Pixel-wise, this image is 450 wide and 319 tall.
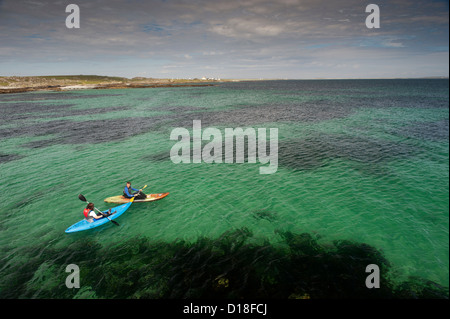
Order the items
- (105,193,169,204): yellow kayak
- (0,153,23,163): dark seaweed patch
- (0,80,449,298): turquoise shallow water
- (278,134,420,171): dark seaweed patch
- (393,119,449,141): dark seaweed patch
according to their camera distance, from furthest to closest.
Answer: (393,119,449,141): dark seaweed patch, (0,153,23,163): dark seaweed patch, (278,134,420,171): dark seaweed patch, (105,193,169,204): yellow kayak, (0,80,449,298): turquoise shallow water

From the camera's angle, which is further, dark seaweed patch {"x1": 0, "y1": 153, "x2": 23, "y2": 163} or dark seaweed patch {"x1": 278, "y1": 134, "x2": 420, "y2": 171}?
dark seaweed patch {"x1": 0, "y1": 153, "x2": 23, "y2": 163}

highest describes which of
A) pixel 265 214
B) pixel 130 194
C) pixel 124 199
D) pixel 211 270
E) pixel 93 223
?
pixel 130 194

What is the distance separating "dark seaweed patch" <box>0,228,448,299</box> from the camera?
12492 mm

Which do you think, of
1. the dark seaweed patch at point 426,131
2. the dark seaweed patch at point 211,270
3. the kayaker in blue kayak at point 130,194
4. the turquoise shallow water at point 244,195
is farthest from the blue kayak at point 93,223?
the dark seaweed patch at point 426,131

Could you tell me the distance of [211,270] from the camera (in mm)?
13953

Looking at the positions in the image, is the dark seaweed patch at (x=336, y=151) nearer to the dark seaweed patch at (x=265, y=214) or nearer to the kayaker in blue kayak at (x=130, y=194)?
the dark seaweed patch at (x=265, y=214)

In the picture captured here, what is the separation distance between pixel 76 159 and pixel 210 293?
99.4 ft

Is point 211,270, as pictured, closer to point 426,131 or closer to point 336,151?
point 336,151

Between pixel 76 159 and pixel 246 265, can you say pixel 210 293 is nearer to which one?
pixel 246 265

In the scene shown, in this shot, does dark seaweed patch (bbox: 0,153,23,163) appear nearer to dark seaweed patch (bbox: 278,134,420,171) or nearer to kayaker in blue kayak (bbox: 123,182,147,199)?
kayaker in blue kayak (bbox: 123,182,147,199)

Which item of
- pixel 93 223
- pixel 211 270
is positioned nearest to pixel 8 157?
pixel 93 223

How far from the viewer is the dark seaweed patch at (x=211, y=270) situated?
1249 centimetres

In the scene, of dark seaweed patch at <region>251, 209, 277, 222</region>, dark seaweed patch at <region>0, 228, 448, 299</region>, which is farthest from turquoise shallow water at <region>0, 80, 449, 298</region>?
dark seaweed patch at <region>0, 228, 448, 299</region>

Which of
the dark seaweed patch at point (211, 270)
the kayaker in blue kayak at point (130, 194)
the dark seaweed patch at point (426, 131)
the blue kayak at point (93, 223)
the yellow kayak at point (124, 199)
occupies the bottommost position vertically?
the dark seaweed patch at point (211, 270)
